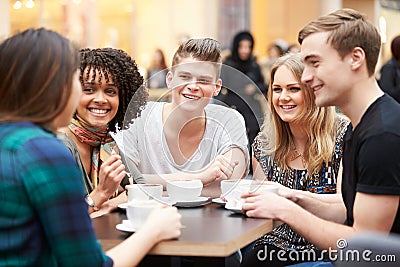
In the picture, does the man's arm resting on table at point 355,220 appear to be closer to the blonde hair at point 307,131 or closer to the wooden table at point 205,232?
the wooden table at point 205,232

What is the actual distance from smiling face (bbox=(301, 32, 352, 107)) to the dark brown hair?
815mm

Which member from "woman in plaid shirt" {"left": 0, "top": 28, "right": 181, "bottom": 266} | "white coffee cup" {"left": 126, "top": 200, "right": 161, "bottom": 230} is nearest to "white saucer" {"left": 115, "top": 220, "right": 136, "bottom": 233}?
"white coffee cup" {"left": 126, "top": 200, "right": 161, "bottom": 230}

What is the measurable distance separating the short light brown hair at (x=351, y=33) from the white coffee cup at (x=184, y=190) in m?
0.66

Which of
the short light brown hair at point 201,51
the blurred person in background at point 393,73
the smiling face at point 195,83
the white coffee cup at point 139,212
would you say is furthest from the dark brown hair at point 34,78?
the blurred person in background at point 393,73

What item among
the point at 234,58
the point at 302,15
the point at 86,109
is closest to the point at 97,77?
the point at 86,109

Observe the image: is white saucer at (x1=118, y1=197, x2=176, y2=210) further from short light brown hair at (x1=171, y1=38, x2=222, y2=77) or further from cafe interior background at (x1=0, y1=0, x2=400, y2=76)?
cafe interior background at (x1=0, y1=0, x2=400, y2=76)

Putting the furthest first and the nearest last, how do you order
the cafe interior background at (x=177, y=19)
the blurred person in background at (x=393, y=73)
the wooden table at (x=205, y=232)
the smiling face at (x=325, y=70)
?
the cafe interior background at (x=177, y=19)
the blurred person in background at (x=393, y=73)
the smiling face at (x=325, y=70)
the wooden table at (x=205, y=232)

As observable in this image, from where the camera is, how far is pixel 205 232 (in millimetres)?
1864

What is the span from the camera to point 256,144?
277 cm

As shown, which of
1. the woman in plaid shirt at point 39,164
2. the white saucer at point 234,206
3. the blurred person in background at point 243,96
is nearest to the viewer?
the woman in plaid shirt at point 39,164

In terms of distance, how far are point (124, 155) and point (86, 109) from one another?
26cm

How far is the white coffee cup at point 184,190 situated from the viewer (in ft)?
7.61

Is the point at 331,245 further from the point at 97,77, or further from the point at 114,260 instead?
the point at 97,77

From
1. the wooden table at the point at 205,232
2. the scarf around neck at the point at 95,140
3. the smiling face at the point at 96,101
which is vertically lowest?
the wooden table at the point at 205,232
